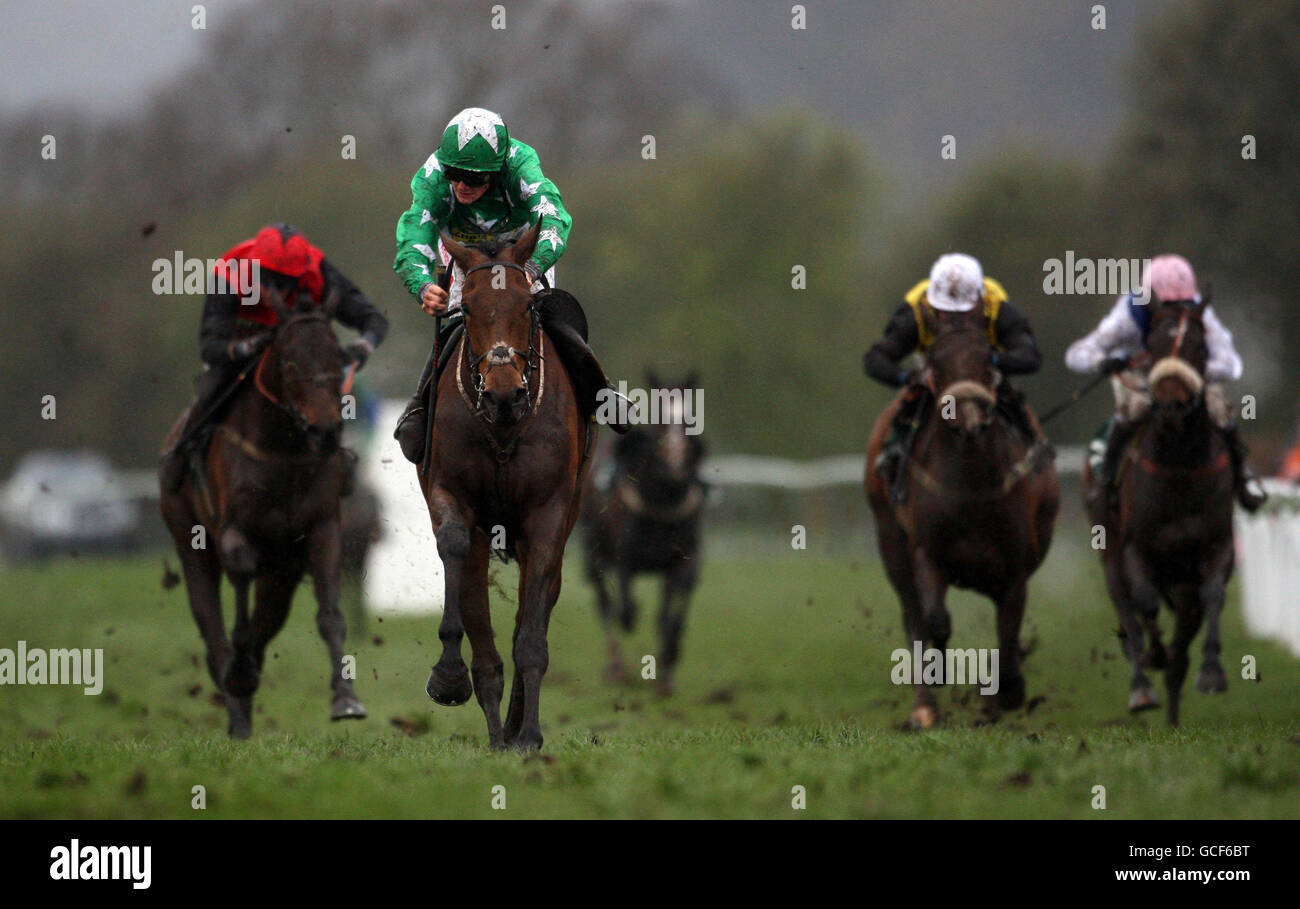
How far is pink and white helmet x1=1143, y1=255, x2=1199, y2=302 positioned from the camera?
10.9 m

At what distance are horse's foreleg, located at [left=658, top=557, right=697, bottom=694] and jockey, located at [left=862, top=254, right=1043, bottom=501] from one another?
453 centimetres

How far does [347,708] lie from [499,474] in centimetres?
215

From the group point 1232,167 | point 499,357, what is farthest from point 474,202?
point 1232,167

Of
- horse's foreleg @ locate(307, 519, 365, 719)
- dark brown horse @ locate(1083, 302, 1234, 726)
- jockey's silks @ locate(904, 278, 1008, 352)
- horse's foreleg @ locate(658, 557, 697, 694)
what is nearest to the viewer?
horse's foreleg @ locate(307, 519, 365, 719)

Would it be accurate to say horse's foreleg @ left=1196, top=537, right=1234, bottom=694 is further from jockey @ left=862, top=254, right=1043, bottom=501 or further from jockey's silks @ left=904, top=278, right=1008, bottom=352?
jockey's silks @ left=904, top=278, right=1008, bottom=352

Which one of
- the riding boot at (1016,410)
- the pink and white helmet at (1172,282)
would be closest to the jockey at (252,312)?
the riding boot at (1016,410)

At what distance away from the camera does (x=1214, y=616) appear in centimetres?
1077

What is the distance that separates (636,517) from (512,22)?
84.0 feet

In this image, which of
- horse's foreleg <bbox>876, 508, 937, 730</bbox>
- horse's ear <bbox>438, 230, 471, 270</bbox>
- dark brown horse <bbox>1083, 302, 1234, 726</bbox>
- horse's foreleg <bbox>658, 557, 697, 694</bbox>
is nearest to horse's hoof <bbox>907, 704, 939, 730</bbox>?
horse's foreleg <bbox>876, 508, 937, 730</bbox>

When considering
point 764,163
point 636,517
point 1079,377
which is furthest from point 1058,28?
point 636,517

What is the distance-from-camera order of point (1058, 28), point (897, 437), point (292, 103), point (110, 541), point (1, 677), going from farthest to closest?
point (1058, 28), point (292, 103), point (110, 541), point (1, 677), point (897, 437)

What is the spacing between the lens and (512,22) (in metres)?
40.6

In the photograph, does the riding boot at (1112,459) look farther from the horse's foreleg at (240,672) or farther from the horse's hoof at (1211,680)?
the horse's foreleg at (240,672)
